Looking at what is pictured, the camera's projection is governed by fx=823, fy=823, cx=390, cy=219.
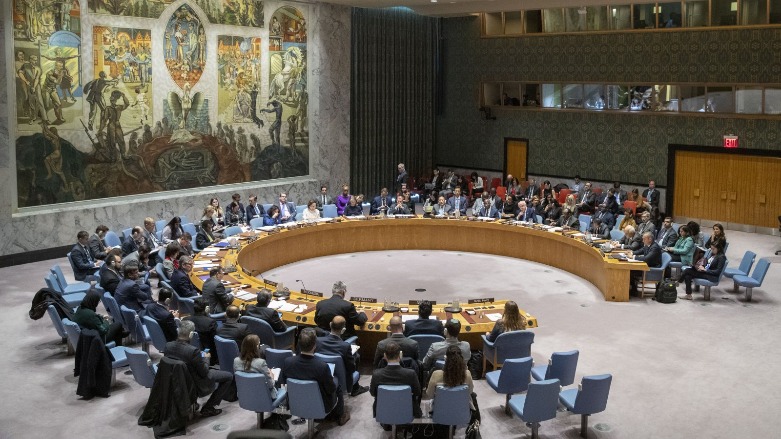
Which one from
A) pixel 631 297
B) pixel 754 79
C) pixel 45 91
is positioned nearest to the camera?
pixel 631 297

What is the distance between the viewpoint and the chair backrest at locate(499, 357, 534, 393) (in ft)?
28.1

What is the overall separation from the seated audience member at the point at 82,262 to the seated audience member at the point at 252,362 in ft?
19.7

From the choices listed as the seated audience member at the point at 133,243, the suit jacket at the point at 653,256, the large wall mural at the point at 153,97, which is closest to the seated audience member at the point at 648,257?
the suit jacket at the point at 653,256

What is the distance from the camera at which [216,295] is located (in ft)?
35.2

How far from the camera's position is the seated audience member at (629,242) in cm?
1468

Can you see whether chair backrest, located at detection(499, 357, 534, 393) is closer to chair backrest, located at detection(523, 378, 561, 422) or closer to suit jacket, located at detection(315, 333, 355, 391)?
chair backrest, located at detection(523, 378, 561, 422)

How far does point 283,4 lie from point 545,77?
7.71m

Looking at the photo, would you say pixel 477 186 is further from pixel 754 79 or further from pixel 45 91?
pixel 45 91

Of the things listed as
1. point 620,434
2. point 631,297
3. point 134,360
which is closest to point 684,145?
point 631,297

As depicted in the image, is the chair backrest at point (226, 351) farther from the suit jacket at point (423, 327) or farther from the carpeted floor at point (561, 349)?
the suit jacket at point (423, 327)

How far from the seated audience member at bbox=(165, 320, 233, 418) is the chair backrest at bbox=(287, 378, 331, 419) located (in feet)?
3.43

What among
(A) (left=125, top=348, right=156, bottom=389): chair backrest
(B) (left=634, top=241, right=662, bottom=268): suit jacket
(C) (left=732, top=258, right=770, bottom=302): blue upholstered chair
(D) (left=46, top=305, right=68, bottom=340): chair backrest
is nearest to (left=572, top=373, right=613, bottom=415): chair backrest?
(A) (left=125, top=348, right=156, bottom=389): chair backrest

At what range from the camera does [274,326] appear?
391 inches

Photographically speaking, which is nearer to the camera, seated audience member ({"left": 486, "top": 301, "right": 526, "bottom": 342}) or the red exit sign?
seated audience member ({"left": 486, "top": 301, "right": 526, "bottom": 342})
